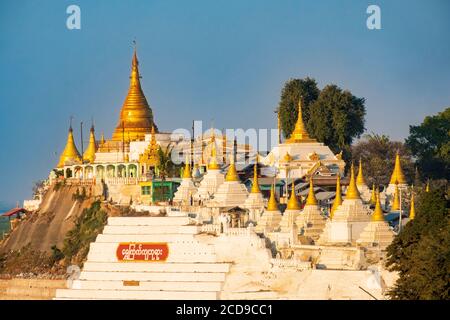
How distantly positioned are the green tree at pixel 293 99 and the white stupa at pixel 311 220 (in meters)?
21.3

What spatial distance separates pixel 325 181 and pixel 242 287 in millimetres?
15222

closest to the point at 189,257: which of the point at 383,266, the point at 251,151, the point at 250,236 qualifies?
the point at 250,236

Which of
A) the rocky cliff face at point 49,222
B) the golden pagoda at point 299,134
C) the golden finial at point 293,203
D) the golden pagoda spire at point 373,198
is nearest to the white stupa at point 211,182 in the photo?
the golden finial at point 293,203

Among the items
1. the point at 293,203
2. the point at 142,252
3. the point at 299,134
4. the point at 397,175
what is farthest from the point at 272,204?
the point at 299,134

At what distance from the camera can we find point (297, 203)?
3937 inches

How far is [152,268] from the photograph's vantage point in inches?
3927

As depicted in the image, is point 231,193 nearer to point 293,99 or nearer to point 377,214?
point 377,214

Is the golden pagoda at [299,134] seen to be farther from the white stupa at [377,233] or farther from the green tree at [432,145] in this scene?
the white stupa at [377,233]

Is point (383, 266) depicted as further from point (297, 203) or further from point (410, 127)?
point (410, 127)

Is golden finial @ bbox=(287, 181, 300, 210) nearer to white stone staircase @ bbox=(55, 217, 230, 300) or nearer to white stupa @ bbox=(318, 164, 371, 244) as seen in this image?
white stupa @ bbox=(318, 164, 371, 244)

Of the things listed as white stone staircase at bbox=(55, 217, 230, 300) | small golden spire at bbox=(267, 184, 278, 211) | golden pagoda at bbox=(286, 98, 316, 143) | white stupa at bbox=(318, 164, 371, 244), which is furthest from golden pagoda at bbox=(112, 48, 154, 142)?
white stupa at bbox=(318, 164, 371, 244)

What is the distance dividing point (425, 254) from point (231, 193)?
765 inches

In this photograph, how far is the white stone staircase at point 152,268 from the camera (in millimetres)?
97812
